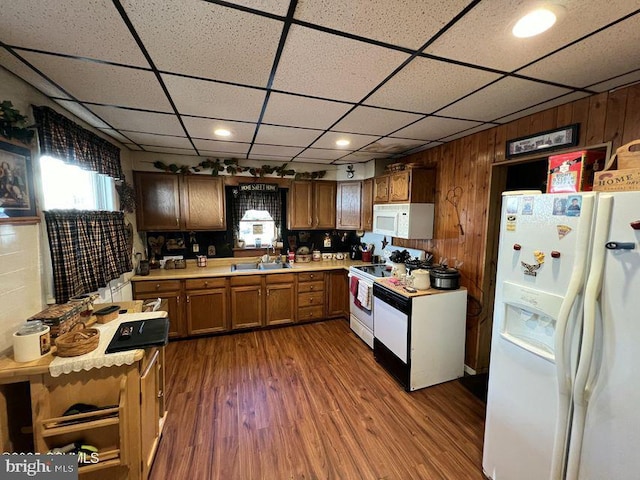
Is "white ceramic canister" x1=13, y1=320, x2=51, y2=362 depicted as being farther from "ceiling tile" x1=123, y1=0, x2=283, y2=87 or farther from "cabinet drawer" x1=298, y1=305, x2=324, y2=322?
"cabinet drawer" x1=298, y1=305, x2=324, y2=322

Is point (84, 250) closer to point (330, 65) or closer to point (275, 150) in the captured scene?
point (275, 150)

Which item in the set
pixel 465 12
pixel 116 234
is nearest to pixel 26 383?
pixel 116 234

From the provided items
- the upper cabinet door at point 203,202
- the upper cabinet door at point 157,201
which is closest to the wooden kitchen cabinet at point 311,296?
the upper cabinet door at point 203,202

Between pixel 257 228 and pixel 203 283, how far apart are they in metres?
1.22

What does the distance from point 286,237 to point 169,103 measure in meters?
2.70

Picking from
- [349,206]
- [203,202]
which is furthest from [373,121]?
[203,202]

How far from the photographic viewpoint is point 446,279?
2588mm

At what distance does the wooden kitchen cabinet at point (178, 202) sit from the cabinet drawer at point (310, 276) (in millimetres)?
1314

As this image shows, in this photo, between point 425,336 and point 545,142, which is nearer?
point 545,142

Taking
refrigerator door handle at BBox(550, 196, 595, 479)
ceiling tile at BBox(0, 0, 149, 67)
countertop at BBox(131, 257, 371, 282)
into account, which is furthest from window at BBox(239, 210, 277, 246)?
refrigerator door handle at BBox(550, 196, 595, 479)

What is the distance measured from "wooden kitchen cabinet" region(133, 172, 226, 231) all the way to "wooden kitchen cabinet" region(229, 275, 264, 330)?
852 mm

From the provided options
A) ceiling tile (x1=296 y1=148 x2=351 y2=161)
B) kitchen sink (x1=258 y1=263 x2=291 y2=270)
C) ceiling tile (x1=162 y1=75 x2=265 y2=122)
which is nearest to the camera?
ceiling tile (x1=162 y1=75 x2=265 y2=122)

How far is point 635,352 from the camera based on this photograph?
3.26 feet

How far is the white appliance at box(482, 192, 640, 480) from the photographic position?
3.36 feet
